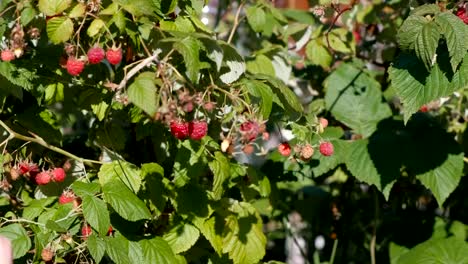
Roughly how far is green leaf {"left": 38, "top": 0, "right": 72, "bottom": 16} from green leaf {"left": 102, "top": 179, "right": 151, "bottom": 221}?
0.44 metres

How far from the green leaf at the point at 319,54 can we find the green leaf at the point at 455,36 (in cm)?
73

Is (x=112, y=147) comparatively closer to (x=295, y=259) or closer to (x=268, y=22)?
(x=268, y=22)

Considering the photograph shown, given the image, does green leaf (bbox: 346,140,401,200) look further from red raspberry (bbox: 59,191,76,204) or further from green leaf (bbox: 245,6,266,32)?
red raspberry (bbox: 59,191,76,204)

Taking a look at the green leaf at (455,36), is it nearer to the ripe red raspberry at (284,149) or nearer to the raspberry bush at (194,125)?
the raspberry bush at (194,125)

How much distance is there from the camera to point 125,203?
6.24 ft

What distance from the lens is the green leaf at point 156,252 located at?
6.63ft

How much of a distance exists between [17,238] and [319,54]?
1204 millimetres

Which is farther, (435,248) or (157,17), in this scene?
Result: (435,248)

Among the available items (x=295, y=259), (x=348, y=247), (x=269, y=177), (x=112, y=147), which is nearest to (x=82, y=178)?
(x=112, y=147)

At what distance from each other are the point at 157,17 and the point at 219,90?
9.9 inches

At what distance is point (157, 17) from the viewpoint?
1979mm

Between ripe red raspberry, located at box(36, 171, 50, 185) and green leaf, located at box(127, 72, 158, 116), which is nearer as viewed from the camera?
green leaf, located at box(127, 72, 158, 116)

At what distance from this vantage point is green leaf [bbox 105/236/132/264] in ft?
→ 6.23

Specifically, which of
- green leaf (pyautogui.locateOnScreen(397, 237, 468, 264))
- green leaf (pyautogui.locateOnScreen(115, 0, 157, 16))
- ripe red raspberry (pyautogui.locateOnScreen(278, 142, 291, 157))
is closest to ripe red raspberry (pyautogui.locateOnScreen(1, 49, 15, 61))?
green leaf (pyautogui.locateOnScreen(115, 0, 157, 16))
